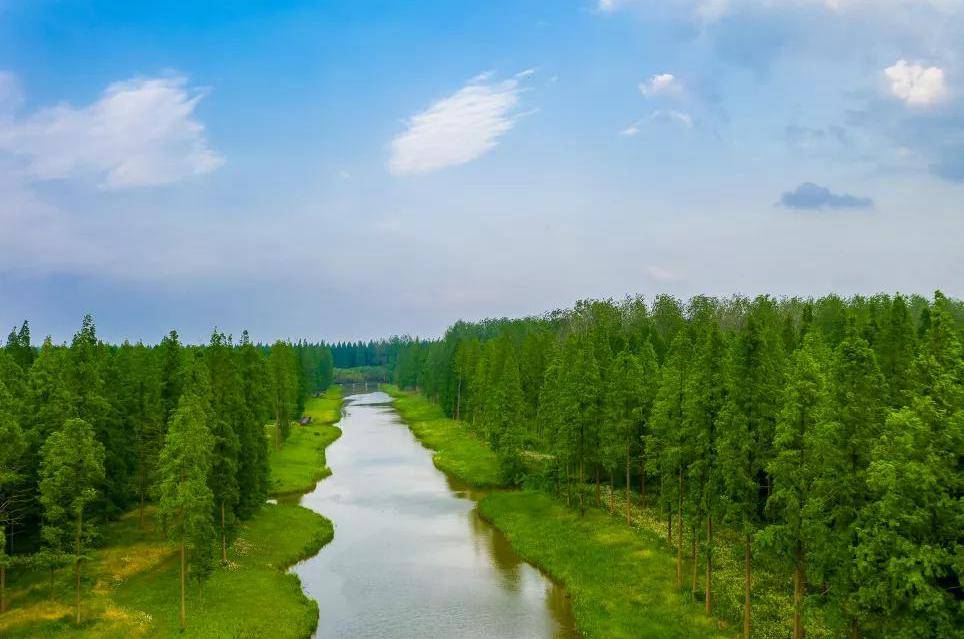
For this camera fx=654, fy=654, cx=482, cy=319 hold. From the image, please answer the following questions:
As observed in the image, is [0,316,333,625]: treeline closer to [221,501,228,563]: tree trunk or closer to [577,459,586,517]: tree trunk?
[221,501,228,563]: tree trunk

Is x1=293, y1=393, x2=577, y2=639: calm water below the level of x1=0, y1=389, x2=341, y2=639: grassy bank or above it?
below

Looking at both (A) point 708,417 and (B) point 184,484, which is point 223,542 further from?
(A) point 708,417

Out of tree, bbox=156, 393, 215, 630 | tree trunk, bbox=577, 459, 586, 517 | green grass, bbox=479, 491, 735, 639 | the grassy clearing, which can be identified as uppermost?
tree, bbox=156, 393, 215, 630

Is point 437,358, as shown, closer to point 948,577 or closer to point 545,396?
point 545,396

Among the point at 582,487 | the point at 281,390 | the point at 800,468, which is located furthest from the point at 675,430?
the point at 281,390

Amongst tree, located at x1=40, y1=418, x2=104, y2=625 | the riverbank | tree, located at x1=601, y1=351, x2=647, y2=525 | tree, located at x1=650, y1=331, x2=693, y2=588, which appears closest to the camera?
tree, located at x1=40, y1=418, x2=104, y2=625

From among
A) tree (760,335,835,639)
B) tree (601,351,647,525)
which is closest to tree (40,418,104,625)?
tree (760,335,835,639)

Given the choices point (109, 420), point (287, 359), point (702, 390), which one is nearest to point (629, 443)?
point (702, 390)
